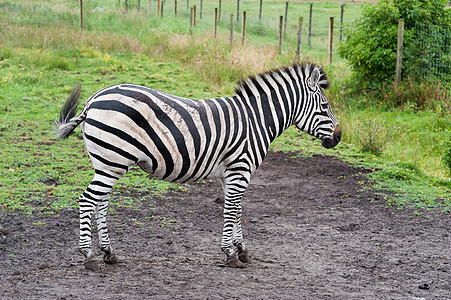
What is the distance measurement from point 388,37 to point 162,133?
1040 centimetres

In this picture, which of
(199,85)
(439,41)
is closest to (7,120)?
(199,85)

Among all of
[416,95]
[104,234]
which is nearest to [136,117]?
[104,234]

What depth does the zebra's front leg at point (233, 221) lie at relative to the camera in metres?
5.47

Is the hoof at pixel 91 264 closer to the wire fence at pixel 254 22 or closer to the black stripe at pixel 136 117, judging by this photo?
the black stripe at pixel 136 117

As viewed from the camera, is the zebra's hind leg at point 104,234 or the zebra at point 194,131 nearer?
the zebra at point 194,131

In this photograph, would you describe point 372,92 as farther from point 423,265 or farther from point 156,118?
point 156,118

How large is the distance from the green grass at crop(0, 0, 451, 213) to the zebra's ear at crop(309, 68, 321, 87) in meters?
3.10

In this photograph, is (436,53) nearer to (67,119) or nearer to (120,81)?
(120,81)

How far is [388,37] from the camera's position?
44.4 ft

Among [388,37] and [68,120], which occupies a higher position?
[388,37]

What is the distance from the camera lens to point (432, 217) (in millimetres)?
7355

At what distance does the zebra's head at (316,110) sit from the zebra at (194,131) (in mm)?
12

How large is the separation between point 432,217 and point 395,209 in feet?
1.84

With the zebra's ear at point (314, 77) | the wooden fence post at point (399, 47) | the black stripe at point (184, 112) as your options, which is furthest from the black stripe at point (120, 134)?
the wooden fence post at point (399, 47)
